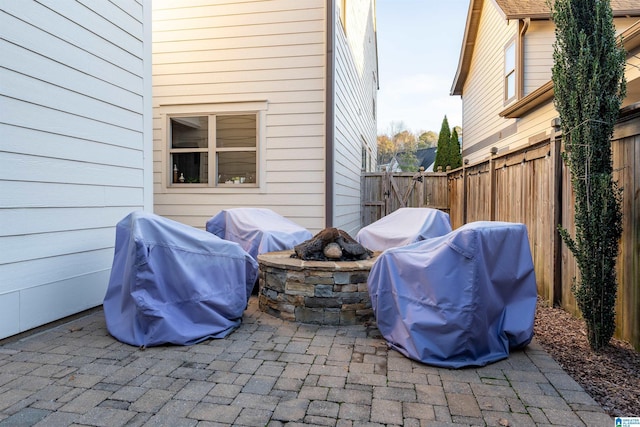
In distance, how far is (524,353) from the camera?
308 centimetres

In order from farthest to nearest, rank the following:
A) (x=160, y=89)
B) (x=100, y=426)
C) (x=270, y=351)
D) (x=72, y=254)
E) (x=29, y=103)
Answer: (x=160, y=89) < (x=72, y=254) < (x=29, y=103) < (x=270, y=351) < (x=100, y=426)

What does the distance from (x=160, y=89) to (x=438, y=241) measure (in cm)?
546

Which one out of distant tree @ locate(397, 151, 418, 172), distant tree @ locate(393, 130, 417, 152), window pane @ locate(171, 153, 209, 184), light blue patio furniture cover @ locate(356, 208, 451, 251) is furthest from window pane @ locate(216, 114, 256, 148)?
distant tree @ locate(393, 130, 417, 152)

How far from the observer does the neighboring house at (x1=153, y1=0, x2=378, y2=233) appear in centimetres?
614

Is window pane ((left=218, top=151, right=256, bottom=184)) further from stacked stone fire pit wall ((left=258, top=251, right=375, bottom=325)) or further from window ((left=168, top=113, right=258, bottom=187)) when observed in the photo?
stacked stone fire pit wall ((left=258, top=251, right=375, bottom=325))

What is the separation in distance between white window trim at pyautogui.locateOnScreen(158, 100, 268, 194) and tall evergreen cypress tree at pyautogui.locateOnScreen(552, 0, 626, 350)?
4.26 m

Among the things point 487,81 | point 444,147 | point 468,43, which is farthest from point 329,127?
point 444,147

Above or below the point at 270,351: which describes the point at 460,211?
above

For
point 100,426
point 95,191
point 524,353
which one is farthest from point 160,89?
point 524,353

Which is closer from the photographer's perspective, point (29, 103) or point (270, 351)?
point (270, 351)

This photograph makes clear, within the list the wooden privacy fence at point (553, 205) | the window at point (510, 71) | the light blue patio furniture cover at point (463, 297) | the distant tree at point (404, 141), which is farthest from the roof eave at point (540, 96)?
the distant tree at point (404, 141)

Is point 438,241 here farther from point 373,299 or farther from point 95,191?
point 95,191

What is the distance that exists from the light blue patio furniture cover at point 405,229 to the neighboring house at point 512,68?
5.04 ft

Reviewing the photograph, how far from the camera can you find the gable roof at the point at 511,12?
7.98 m
